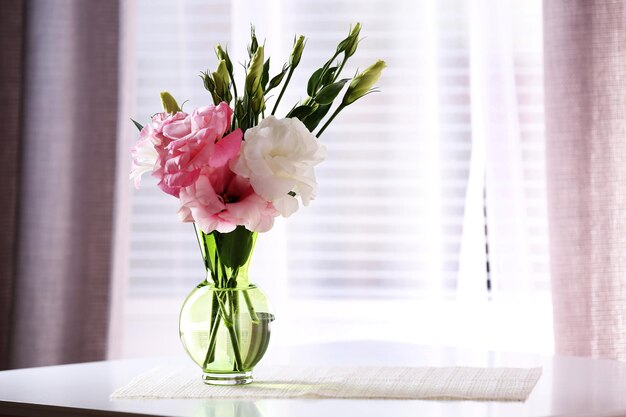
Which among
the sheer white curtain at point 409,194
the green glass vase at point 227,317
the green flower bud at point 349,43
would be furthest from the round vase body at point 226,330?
the sheer white curtain at point 409,194

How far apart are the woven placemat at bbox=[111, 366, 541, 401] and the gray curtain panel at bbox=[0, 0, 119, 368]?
3.26 ft

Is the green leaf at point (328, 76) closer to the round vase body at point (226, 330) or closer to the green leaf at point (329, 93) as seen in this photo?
the green leaf at point (329, 93)

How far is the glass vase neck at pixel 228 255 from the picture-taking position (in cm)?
116

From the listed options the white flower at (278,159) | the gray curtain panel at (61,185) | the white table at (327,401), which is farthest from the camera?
the gray curtain panel at (61,185)

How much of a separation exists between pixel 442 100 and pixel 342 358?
38.0 inches

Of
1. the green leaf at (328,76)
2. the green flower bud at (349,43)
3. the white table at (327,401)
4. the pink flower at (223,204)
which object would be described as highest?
the green flower bud at (349,43)

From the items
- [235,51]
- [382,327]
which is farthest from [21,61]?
[382,327]

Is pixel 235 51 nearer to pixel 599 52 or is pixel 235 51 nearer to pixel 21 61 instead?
pixel 21 61

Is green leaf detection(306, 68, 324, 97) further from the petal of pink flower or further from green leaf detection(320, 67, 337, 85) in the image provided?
the petal of pink flower

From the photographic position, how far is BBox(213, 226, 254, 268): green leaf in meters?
1.16

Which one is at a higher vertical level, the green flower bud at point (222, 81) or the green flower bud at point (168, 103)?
the green flower bud at point (222, 81)

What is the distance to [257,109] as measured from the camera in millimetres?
1202

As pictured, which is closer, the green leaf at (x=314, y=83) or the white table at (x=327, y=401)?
the white table at (x=327, y=401)

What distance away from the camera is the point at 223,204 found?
1.10 m
